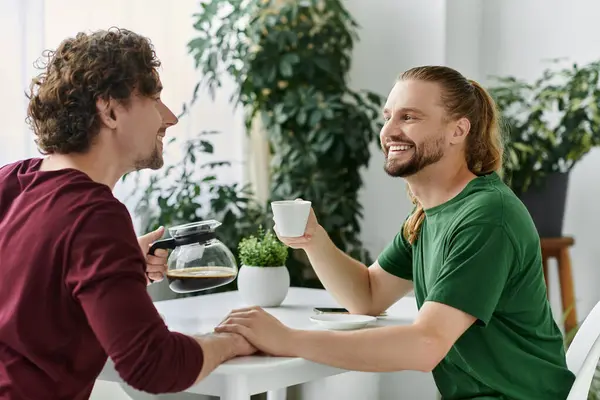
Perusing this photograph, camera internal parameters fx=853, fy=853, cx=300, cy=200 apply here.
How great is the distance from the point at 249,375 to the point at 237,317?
15 centimetres

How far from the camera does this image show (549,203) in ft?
11.4

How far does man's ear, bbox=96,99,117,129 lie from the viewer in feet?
4.73

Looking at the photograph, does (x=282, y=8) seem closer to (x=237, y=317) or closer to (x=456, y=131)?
(x=456, y=131)

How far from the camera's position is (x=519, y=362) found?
172 cm

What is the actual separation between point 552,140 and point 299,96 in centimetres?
104

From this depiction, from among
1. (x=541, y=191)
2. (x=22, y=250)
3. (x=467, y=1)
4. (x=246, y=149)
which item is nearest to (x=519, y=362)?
(x=22, y=250)

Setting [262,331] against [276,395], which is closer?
[262,331]

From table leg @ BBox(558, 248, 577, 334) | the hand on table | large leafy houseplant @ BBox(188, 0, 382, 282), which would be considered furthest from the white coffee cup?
table leg @ BBox(558, 248, 577, 334)

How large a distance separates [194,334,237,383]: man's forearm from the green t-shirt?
0.39 metres

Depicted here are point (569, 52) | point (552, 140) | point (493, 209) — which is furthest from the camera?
point (569, 52)

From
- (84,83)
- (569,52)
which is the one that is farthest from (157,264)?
(569,52)

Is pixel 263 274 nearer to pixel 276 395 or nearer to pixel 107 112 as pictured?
pixel 276 395

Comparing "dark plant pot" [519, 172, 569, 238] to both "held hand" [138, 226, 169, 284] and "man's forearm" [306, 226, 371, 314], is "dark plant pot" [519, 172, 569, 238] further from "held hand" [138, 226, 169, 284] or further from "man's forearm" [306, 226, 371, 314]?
"held hand" [138, 226, 169, 284]

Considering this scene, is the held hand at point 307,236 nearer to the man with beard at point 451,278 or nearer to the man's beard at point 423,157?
the man with beard at point 451,278
